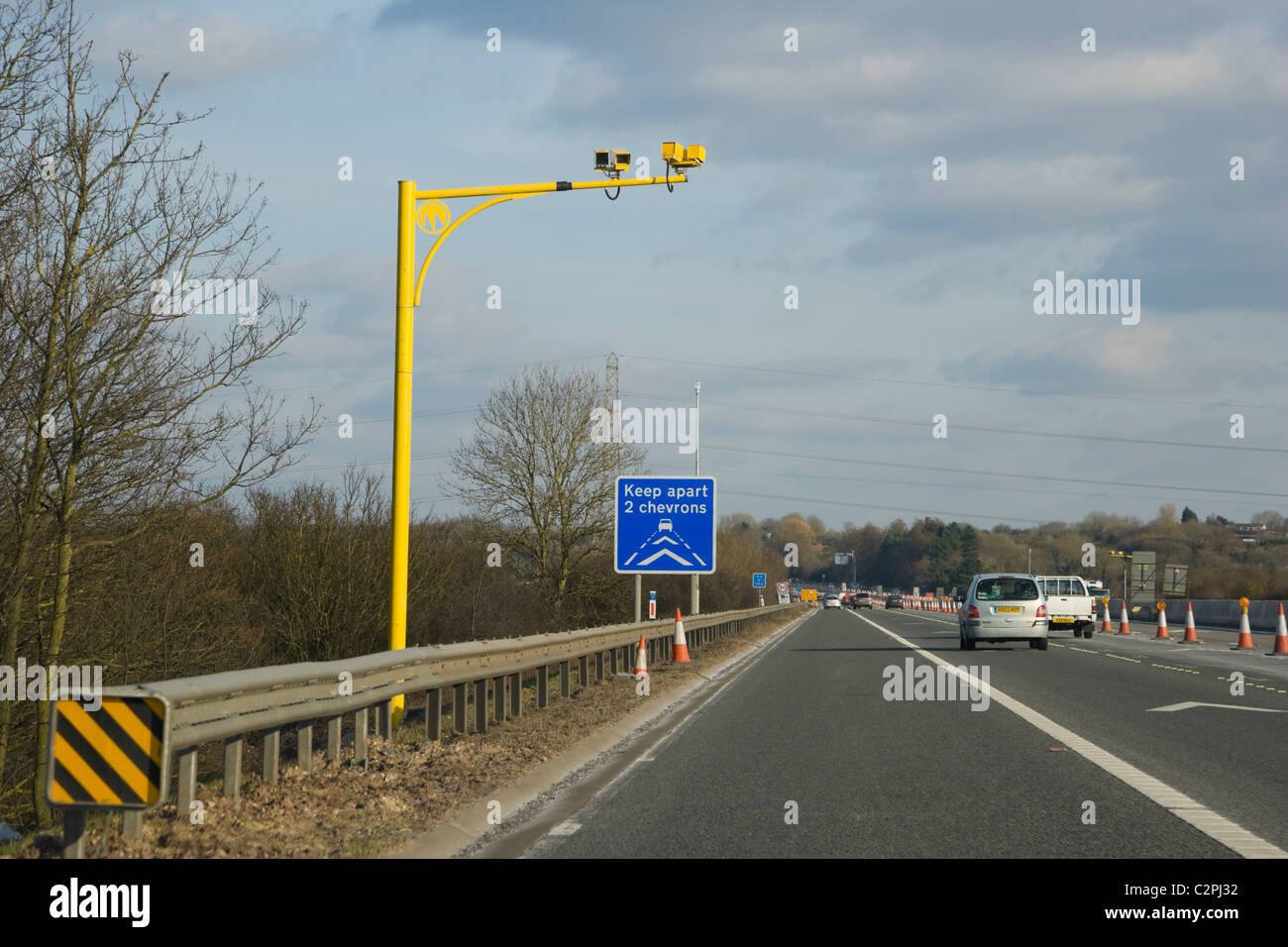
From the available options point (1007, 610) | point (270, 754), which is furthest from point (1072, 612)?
point (270, 754)

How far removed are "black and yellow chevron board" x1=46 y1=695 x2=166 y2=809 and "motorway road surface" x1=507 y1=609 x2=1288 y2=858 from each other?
2.18m

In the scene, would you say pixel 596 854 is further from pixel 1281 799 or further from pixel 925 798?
pixel 1281 799

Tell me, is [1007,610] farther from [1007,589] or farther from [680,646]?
[680,646]

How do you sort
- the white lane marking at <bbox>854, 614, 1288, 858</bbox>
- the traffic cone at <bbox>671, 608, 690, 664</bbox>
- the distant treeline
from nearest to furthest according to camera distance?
the white lane marking at <bbox>854, 614, 1288, 858</bbox>, the traffic cone at <bbox>671, 608, 690, 664</bbox>, the distant treeline

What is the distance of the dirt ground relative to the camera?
6.71 meters

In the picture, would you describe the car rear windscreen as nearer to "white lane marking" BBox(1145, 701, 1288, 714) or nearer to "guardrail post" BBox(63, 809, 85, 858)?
"white lane marking" BBox(1145, 701, 1288, 714)

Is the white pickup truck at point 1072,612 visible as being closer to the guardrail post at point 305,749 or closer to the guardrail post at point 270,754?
the guardrail post at point 305,749

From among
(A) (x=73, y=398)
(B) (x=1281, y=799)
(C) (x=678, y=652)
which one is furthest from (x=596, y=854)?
(C) (x=678, y=652)

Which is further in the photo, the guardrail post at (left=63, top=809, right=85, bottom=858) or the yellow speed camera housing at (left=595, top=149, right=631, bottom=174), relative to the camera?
the yellow speed camera housing at (left=595, top=149, right=631, bottom=174)

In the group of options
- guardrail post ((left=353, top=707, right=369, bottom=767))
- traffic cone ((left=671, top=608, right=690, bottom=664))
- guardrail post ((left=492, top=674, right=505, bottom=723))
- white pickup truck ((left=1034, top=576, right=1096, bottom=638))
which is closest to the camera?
guardrail post ((left=353, top=707, right=369, bottom=767))

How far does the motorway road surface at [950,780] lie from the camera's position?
24.2ft

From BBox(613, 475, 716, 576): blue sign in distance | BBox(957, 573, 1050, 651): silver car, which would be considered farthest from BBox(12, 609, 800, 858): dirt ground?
BBox(957, 573, 1050, 651): silver car

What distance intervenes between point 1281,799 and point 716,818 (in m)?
3.94
